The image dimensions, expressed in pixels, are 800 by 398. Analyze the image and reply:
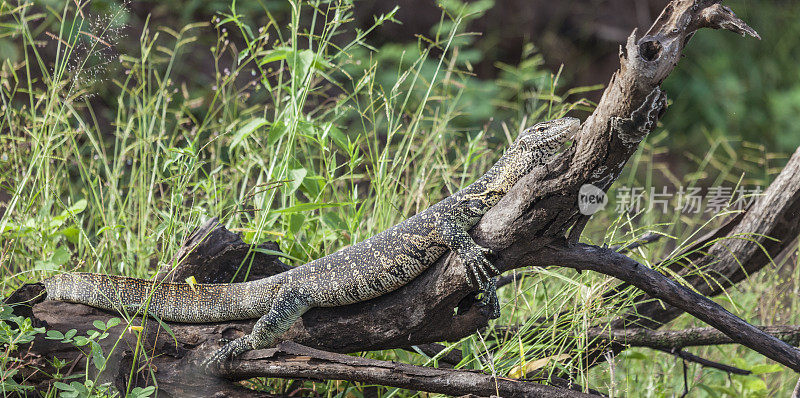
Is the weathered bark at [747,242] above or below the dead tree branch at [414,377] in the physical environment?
above

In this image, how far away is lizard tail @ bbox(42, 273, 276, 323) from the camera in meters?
3.76

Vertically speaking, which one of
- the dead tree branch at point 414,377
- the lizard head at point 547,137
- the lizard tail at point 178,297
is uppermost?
the lizard head at point 547,137

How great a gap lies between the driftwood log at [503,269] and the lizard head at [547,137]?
0.43 metres

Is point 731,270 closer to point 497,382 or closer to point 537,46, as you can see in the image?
point 497,382

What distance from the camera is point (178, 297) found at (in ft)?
12.5

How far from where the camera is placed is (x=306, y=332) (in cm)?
366

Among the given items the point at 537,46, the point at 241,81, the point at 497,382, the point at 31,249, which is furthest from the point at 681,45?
the point at 537,46

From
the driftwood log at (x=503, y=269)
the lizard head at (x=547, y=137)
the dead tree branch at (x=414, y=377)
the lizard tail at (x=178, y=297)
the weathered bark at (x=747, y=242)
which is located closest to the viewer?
the driftwood log at (x=503, y=269)

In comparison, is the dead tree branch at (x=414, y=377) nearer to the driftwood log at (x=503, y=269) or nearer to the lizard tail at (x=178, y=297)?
the driftwood log at (x=503, y=269)

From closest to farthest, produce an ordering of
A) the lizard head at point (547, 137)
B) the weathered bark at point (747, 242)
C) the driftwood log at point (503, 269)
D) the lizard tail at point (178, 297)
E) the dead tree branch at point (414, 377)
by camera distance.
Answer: the driftwood log at point (503, 269) < the dead tree branch at point (414, 377) < the lizard head at point (547, 137) < the lizard tail at point (178, 297) < the weathered bark at point (747, 242)

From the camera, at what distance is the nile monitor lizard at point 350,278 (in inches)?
133

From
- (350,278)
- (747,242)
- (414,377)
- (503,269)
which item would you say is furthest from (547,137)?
(747,242)

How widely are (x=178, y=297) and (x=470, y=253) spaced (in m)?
1.71

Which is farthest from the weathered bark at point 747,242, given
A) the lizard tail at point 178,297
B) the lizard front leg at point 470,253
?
the lizard tail at point 178,297
